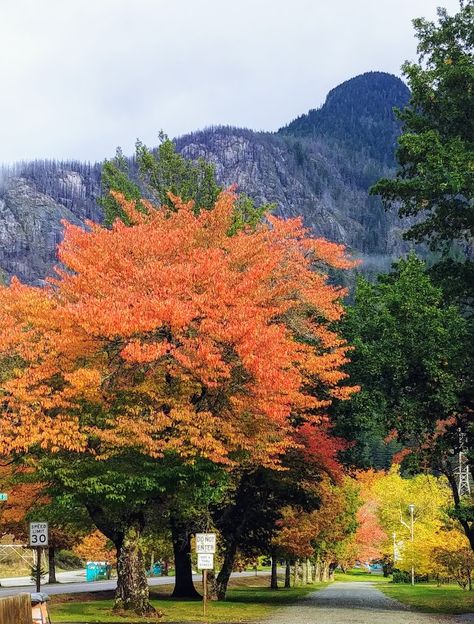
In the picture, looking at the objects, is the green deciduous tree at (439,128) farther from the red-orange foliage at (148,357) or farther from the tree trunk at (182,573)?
the tree trunk at (182,573)

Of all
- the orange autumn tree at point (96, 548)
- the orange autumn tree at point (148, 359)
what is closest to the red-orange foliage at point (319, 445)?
the orange autumn tree at point (148, 359)

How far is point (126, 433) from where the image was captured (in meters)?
24.3

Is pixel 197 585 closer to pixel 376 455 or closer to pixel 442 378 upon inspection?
pixel 442 378

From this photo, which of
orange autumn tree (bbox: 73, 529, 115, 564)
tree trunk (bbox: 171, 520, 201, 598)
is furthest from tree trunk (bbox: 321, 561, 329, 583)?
tree trunk (bbox: 171, 520, 201, 598)

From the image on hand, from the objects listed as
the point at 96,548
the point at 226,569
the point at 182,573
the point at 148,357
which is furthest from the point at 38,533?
the point at 96,548

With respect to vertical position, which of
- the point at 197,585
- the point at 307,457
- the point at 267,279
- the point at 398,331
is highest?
the point at 267,279

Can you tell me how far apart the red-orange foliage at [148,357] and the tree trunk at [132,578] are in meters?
3.39

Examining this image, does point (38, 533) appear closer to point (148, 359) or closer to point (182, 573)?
point (148, 359)

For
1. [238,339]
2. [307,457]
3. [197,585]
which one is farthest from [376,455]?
[238,339]

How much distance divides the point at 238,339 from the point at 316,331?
7460 millimetres

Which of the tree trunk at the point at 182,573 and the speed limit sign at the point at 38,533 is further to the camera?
the tree trunk at the point at 182,573

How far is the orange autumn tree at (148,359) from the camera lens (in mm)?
23688

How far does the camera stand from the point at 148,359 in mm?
23062

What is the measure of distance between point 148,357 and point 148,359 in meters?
0.26
